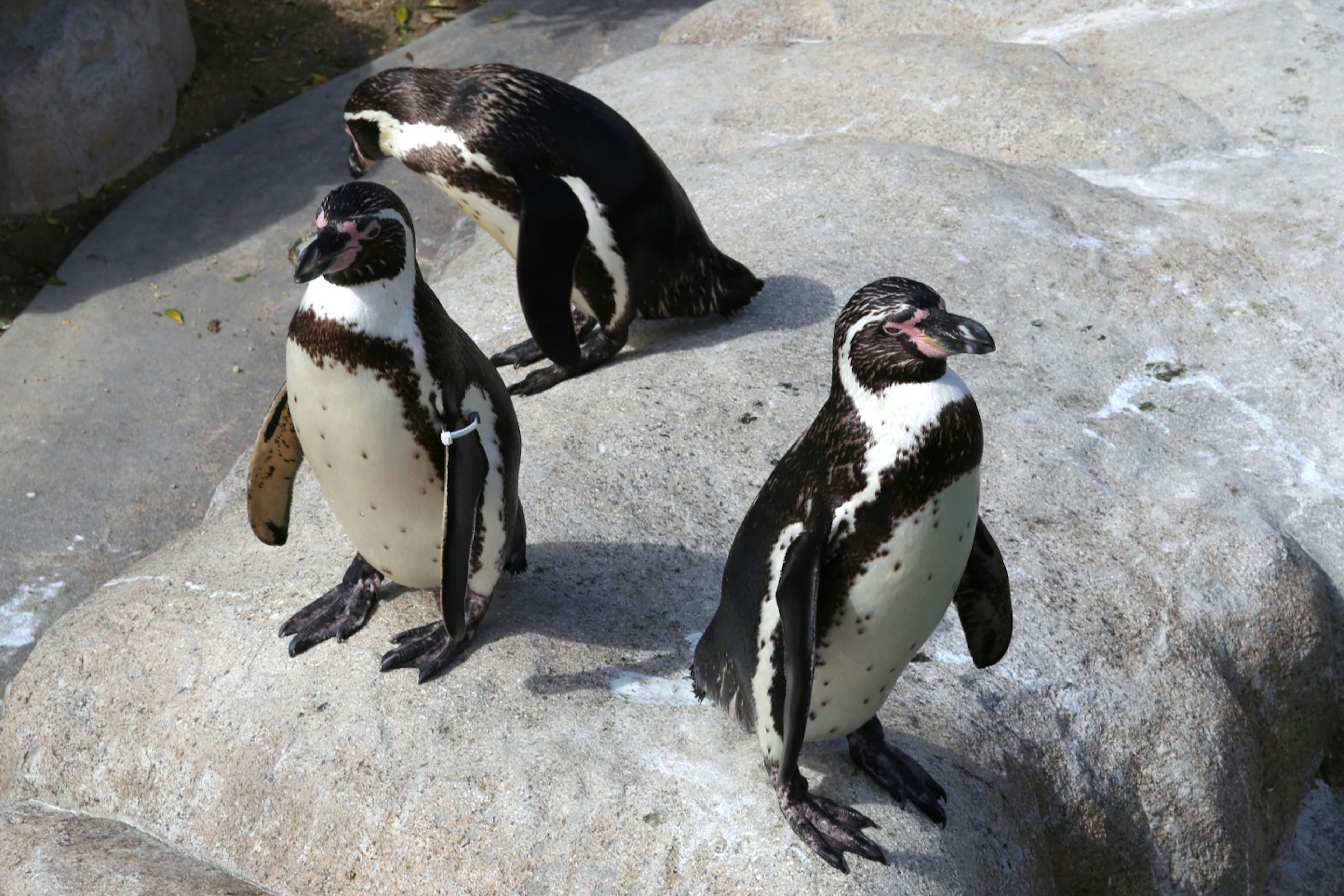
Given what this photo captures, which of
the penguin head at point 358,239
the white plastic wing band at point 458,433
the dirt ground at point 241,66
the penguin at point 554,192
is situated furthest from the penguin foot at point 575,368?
the dirt ground at point 241,66

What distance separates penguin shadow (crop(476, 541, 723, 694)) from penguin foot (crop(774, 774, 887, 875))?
0.50 m

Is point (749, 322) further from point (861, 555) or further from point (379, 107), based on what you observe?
point (861, 555)

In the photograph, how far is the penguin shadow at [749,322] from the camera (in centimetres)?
454

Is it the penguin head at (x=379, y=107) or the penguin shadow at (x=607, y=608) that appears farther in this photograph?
the penguin head at (x=379, y=107)

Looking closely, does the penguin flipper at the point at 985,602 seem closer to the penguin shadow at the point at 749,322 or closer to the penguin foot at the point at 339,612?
the penguin foot at the point at 339,612

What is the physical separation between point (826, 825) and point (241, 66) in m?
6.54

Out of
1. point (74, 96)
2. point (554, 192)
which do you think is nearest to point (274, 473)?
point (554, 192)

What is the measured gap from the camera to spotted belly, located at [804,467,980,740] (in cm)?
229

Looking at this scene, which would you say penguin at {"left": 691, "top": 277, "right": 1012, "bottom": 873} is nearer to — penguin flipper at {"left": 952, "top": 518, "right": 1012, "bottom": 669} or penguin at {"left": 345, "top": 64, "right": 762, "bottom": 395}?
penguin flipper at {"left": 952, "top": 518, "right": 1012, "bottom": 669}

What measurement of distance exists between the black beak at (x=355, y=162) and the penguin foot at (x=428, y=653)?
2121mm

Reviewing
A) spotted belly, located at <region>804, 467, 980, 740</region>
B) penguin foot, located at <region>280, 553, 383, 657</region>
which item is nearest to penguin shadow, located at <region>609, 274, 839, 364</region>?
penguin foot, located at <region>280, 553, 383, 657</region>

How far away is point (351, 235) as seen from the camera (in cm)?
249

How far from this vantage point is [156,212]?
253 inches

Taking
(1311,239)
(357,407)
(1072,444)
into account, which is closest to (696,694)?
(357,407)
